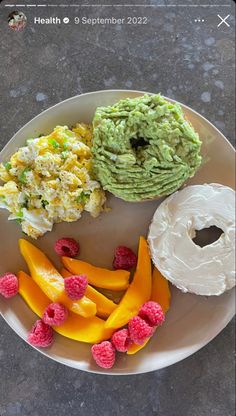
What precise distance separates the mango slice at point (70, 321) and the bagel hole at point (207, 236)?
32 centimetres

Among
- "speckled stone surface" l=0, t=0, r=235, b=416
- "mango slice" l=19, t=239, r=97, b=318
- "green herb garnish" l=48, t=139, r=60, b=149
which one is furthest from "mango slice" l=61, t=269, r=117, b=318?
"green herb garnish" l=48, t=139, r=60, b=149

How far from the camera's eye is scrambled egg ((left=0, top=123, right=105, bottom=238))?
48.6 inches

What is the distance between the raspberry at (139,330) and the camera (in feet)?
4.02

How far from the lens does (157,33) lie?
147 centimetres

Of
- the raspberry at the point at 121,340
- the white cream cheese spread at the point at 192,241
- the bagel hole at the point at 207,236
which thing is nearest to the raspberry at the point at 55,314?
the raspberry at the point at 121,340

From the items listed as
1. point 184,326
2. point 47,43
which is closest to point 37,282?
point 184,326

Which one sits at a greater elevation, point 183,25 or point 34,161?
point 183,25

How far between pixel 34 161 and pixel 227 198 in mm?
473

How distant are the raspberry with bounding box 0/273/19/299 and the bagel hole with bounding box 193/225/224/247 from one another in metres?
0.47

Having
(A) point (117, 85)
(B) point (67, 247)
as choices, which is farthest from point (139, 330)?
(A) point (117, 85)

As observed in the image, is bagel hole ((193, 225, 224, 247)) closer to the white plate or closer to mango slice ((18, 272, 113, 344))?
the white plate

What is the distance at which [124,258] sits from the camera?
1315mm

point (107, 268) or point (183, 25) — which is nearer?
point (107, 268)

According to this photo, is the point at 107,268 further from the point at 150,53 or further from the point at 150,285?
the point at 150,53
